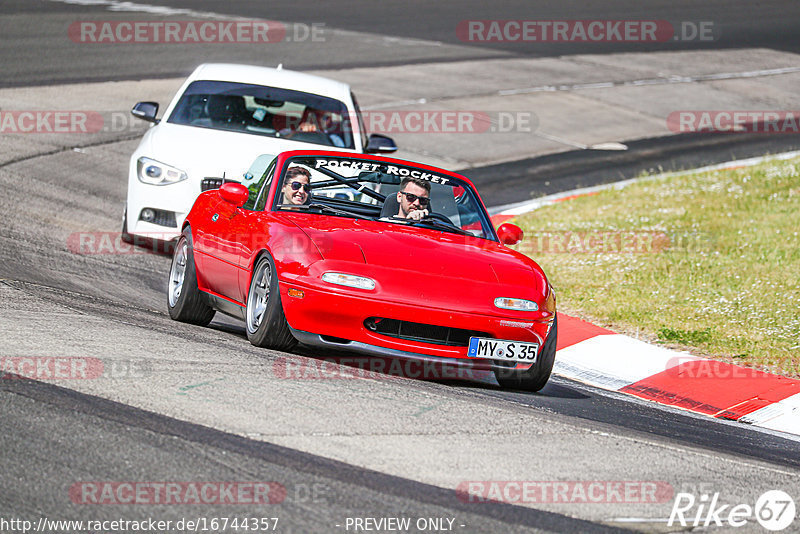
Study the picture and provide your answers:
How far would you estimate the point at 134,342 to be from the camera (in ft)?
23.9

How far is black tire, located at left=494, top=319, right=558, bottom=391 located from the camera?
7.70 meters

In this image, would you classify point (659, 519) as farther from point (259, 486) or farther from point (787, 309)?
point (787, 309)

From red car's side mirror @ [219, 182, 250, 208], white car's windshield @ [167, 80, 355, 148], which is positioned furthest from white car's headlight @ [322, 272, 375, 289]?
white car's windshield @ [167, 80, 355, 148]

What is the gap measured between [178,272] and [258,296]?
5.72 feet

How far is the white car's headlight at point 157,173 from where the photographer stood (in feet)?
37.4

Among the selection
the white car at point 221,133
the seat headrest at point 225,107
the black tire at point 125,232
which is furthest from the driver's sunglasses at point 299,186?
the seat headrest at point 225,107

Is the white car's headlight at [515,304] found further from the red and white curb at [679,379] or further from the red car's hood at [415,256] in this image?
the red and white curb at [679,379]

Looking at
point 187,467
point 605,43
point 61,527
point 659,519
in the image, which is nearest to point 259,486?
point 187,467

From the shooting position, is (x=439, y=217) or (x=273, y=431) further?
(x=439, y=217)

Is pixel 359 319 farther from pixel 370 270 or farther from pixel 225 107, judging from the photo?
pixel 225 107

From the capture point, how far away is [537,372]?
7.74 metres

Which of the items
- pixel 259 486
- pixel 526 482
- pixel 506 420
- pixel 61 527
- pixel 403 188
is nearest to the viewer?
pixel 61 527

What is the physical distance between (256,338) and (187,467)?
2.53 metres

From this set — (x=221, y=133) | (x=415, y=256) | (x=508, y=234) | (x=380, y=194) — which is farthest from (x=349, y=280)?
(x=221, y=133)
